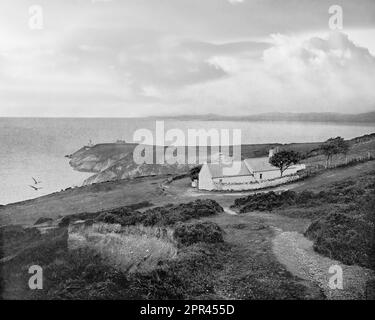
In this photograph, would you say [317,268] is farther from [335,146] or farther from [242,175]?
[335,146]

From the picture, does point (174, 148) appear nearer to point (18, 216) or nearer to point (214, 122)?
point (18, 216)

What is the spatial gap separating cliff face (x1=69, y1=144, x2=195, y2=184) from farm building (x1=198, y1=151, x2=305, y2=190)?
2258 centimetres

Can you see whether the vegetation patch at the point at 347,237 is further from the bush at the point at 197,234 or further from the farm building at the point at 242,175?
the farm building at the point at 242,175

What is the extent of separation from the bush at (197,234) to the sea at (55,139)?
7.36 m

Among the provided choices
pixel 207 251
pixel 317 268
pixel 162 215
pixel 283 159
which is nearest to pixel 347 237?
pixel 317 268

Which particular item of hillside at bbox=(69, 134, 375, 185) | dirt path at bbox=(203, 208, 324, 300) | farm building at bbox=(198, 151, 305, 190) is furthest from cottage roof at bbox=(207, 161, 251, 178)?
dirt path at bbox=(203, 208, 324, 300)

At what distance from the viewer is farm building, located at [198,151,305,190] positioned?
3606cm

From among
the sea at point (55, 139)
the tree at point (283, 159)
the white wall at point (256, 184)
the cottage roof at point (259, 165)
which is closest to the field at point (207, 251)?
the sea at point (55, 139)

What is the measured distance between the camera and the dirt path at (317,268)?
40.4ft

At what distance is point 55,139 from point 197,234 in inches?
2093

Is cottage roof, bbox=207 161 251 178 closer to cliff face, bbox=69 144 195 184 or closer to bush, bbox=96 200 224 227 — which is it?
bush, bbox=96 200 224 227

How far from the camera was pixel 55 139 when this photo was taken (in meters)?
63.8
